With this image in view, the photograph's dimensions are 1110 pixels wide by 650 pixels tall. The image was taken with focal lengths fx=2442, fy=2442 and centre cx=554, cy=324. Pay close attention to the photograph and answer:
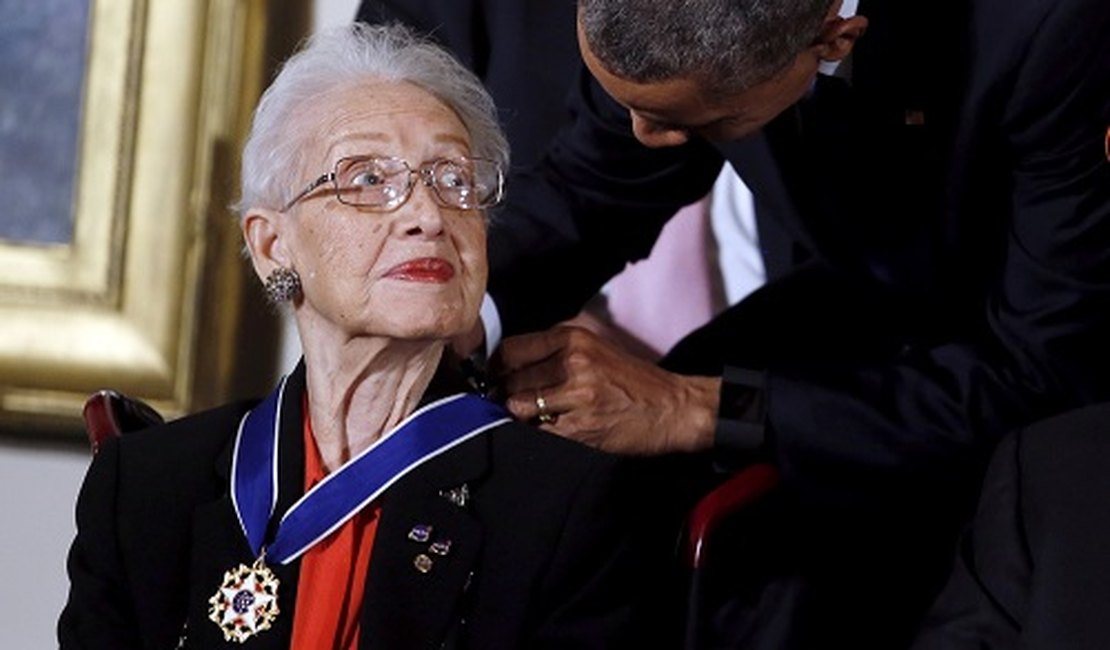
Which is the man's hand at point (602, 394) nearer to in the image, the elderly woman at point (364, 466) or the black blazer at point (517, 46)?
the elderly woman at point (364, 466)

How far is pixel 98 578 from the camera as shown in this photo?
8.52 feet

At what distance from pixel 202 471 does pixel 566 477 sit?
1.30 feet

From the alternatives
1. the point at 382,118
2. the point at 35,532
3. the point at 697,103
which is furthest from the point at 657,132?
the point at 35,532

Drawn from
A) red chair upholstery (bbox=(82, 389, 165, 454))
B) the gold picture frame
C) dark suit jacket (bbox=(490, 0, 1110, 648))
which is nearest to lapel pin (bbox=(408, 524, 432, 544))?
red chair upholstery (bbox=(82, 389, 165, 454))

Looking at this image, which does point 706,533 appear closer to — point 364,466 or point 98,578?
point 364,466

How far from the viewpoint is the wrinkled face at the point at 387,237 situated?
8.41 ft

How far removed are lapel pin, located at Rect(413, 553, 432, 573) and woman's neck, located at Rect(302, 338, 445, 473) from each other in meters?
0.18

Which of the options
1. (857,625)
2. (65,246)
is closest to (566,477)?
(857,625)

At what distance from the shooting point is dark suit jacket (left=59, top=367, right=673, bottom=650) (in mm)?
2498

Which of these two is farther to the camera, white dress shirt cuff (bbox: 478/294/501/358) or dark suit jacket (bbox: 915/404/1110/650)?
white dress shirt cuff (bbox: 478/294/501/358)

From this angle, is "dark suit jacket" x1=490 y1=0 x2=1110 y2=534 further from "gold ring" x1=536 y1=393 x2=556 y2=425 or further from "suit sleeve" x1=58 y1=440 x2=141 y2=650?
"suit sleeve" x1=58 y1=440 x2=141 y2=650

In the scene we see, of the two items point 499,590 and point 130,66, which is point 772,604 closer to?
point 499,590

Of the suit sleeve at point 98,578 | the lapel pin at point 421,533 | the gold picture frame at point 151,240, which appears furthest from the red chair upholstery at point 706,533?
the gold picture frame at point 151,240

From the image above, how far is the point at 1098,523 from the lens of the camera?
244 centimetres
